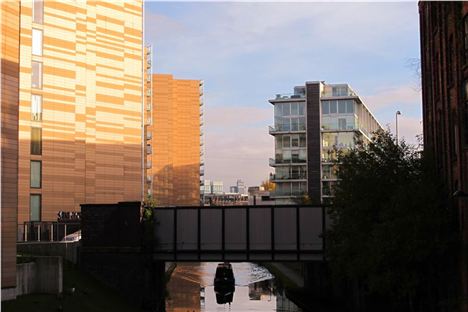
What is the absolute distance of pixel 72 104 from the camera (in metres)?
74.3

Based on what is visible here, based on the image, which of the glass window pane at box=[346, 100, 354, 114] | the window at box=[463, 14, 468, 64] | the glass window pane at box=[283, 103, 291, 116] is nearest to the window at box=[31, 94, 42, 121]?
the window at box=[463, 14, 468, 64]

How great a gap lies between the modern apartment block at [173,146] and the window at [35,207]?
372 feet

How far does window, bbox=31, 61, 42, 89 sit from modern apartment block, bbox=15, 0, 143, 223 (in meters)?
0.10

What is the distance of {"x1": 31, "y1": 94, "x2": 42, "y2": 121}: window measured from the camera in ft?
227

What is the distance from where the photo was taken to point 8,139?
31703 mm

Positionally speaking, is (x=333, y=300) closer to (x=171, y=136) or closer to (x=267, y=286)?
(x=267, y=286)

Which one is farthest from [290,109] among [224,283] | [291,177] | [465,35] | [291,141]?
[465,35]

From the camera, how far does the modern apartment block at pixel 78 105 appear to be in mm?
69000

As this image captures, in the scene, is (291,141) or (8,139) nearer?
(8,139)

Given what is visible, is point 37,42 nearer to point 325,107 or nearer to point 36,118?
point 36,118

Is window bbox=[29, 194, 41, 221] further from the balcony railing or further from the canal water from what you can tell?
the balcony railing

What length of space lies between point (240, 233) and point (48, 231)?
57.2ft

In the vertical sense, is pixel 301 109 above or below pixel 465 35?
above

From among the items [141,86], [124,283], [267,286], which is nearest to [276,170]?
[141,86]
